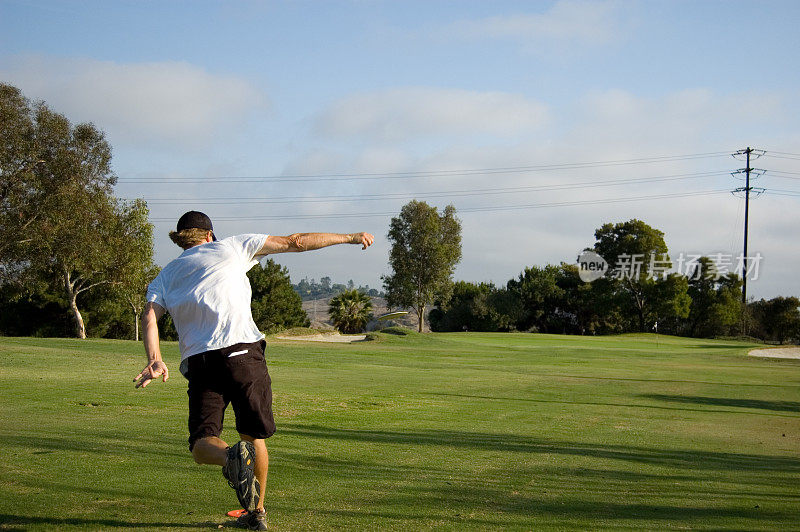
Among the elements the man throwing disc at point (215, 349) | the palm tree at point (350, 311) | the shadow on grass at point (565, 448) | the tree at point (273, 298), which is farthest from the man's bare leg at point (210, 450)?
the tree at point (273, 298)

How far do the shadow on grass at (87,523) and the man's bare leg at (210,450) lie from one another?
413 millimetres

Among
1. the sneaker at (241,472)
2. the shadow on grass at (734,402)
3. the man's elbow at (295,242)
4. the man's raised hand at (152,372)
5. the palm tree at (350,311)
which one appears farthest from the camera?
the palm tree at (350,311)

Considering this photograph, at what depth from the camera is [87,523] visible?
4.78 metres

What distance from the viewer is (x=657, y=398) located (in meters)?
16.5

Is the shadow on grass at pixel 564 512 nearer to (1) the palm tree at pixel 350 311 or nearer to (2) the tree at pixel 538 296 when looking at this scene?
(1) the palm tree at pixel 350 311

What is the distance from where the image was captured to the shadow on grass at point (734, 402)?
51.4ft

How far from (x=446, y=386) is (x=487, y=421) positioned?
5.76 meters

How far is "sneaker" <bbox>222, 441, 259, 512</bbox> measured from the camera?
4566mm

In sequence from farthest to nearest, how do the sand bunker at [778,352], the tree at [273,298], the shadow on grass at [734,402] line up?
the tree at [273,298] → the sand bunker at [778,352] → the shadow on grass at [734,402]

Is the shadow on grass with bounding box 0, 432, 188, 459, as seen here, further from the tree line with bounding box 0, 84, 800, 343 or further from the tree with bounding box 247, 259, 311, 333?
the tree with bounding box 247, 259, 311, 333

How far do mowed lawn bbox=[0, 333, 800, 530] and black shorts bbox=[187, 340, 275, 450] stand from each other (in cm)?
63

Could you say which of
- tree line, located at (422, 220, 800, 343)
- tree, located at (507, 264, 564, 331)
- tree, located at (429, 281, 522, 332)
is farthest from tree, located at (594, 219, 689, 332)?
tree, located at (429, 281, 522, 332)

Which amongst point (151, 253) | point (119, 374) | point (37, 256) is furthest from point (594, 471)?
point (151, 253)

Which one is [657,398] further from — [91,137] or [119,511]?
[91,137]
